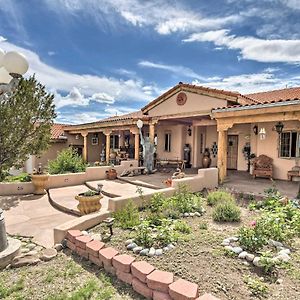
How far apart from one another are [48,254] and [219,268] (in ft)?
9.78

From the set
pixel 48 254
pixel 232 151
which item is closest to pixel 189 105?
pixel 232 151

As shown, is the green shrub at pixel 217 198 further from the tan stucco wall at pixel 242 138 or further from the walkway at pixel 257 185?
the tan stucco wall at pixel 242 138

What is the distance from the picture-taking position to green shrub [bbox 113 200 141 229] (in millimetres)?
5263

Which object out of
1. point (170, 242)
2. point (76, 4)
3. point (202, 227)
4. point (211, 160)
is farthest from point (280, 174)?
point (76, 4)

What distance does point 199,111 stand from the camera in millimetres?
11961

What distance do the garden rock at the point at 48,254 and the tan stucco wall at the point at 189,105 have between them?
9.21 meters

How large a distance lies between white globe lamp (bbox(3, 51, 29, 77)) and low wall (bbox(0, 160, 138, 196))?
769 centimetres

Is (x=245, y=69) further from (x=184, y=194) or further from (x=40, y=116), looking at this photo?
(x=40, y=116)

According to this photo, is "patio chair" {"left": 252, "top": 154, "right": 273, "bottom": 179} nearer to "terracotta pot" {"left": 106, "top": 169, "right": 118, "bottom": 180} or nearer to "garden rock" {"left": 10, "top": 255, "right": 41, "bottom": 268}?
"terracotta pot" {"left": 106, "top": 169, "right": 118, "bottom": 180}

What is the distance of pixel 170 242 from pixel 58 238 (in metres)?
2.27

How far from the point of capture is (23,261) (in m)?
4.23

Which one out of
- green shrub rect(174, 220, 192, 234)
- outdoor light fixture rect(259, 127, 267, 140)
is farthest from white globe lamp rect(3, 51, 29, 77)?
outdoor light fixture rect(259, 127, 267, 140)

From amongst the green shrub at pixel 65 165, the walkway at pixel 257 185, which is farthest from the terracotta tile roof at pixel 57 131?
the walkway at pixel 257 185

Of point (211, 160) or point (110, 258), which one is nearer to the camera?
point (110, 258)
